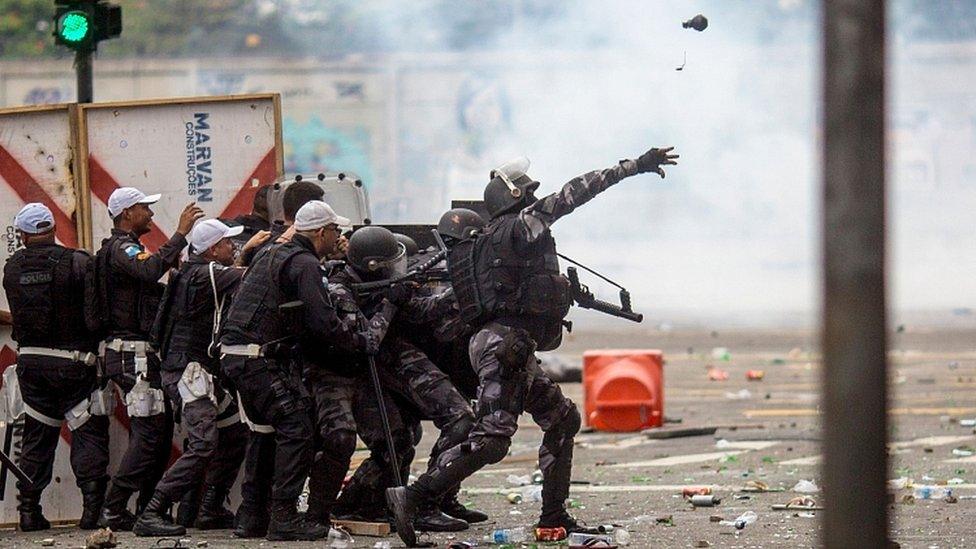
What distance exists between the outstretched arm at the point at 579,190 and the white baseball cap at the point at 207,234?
6.24 ft

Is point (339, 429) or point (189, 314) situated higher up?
point (189, 314)

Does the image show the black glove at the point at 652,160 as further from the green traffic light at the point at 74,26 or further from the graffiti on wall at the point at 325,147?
the graffiti on wall at the point at 325,147

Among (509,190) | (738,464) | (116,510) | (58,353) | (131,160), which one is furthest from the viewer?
(738,464)

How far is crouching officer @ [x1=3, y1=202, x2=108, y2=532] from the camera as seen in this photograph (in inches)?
408

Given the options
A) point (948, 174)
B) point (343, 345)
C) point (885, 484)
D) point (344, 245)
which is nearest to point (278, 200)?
point (344, 245)

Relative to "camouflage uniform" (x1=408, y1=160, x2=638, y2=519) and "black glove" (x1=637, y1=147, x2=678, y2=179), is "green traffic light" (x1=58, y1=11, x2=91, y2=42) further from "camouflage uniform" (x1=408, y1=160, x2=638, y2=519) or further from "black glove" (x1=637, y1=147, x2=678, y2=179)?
"black glove" (x1=637, y1=147, x2=678, y2=179)

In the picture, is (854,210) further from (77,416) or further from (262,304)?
(77,416)

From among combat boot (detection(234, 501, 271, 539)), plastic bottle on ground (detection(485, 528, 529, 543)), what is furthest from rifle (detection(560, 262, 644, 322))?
combat boot (detection(234, 501, 271, 539))

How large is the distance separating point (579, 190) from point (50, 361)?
3.35 meters

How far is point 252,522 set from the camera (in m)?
9.89

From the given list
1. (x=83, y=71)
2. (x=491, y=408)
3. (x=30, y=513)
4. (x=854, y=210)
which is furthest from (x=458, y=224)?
(x=854, y=210)

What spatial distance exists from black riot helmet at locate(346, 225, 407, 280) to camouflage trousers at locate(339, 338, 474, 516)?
40 cm

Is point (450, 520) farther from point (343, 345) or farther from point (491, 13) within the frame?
point (491, 13)

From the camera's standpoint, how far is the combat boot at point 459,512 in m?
10.5
